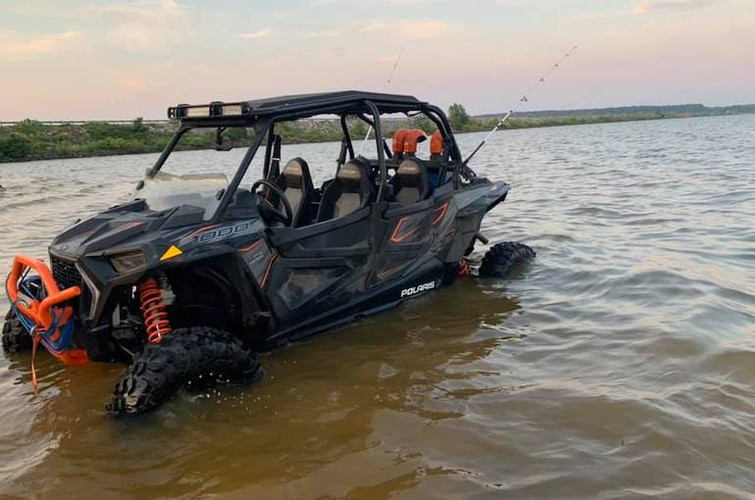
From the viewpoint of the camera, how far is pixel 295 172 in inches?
254

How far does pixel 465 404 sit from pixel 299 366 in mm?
1428

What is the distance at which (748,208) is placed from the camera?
35.7ft

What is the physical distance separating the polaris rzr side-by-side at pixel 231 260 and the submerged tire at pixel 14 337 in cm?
2

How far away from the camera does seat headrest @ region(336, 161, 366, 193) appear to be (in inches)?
235

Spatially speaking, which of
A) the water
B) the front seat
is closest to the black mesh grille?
the water

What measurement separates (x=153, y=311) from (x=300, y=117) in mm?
2125

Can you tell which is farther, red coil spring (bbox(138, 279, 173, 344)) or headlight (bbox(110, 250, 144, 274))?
red coil spring (bbox(138, 279, 173, 344))

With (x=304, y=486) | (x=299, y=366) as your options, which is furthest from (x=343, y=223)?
(x=304, y=486)

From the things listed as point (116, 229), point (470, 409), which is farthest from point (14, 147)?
point (470, 409)

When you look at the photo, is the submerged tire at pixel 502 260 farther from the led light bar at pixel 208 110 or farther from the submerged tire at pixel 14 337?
the submerged tire at pixel 14 337

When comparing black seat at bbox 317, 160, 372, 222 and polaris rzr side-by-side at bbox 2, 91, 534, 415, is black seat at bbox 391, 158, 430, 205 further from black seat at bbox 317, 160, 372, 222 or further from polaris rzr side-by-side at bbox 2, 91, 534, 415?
black seat at bbox 317, 160, 372, 222

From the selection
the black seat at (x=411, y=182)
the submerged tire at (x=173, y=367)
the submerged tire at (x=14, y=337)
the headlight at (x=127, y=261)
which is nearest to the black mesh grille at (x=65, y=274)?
the headlight at (x=127, y=261)

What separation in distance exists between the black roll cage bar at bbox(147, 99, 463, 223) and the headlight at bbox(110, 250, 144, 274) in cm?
63

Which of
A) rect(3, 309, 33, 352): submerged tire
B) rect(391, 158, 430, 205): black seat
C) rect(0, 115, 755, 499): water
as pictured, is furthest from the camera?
rect(391, 158, 430, 205): black seat
